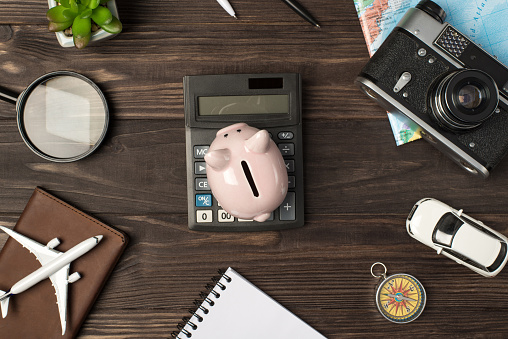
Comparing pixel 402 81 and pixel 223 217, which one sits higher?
pixel 402 81

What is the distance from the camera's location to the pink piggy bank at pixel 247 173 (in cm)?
45

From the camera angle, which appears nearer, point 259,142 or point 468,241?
point 259,142

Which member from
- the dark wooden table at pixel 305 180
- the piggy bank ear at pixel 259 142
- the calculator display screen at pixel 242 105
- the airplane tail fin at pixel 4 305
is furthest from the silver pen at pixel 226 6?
the airplane tail fin at pixel 4 305

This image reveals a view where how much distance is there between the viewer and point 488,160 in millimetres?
529

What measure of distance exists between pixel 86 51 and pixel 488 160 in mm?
557

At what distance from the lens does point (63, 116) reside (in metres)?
0.56

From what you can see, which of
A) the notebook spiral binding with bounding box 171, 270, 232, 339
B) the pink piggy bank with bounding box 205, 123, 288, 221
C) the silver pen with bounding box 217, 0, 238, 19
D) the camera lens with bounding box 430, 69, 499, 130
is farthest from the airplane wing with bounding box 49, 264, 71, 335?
the camera lens with bounding box 430, 69, 499, 130

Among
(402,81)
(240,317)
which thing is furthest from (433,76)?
(240,317)

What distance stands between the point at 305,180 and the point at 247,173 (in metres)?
0.15

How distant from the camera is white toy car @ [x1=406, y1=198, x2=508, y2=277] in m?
0.56

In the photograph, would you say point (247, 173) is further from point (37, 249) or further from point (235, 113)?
point (37, 249)

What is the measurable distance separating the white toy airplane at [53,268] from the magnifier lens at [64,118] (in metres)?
0.12

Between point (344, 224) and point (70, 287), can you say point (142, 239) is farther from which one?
point (344, 224)

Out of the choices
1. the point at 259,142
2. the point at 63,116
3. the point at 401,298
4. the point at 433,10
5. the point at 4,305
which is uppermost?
the point at 433,10
